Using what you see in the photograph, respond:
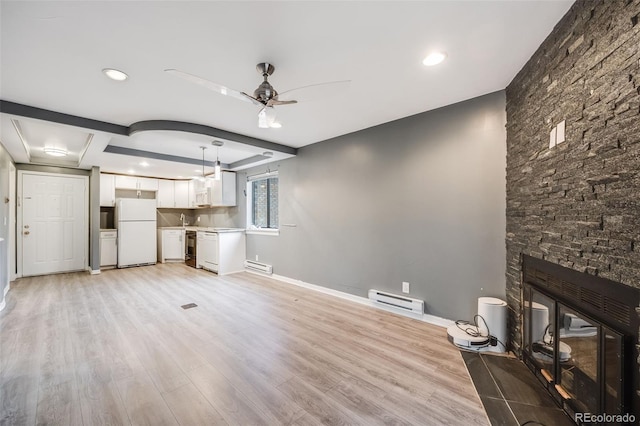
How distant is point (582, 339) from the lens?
1.52 metres

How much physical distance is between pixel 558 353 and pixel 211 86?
2966 mm

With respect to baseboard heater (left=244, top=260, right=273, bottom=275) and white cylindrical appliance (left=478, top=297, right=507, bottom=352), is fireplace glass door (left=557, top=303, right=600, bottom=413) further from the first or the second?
baseboard heater (left=244, top=260, right=273, bottom=275)

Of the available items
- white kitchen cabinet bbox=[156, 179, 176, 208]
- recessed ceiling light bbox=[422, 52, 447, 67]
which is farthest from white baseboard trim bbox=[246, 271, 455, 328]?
white kitchen cabinet bbox=[156, 179, 176, 208]

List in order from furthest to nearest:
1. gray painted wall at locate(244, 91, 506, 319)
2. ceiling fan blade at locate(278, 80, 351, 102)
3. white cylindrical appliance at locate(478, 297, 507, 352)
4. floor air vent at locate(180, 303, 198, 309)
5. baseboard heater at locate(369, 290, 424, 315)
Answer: floor air vent at locate(180, 303, 198, 309) < baseboard heater at locate(369, 290, 424, 315) < gray painted wall at locate(244, 91, 506, 319) < white cylindrical appliance at locate(478, 297, 507, 352) < ceiling fan blade at locate(278, 80, 351, 102)

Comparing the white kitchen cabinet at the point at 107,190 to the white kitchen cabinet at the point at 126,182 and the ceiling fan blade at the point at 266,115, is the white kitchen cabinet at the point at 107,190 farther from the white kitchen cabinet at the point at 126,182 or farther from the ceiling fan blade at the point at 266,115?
the ceiling fan blade at the point at 266,115

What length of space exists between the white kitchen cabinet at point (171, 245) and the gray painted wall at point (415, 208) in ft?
13.6

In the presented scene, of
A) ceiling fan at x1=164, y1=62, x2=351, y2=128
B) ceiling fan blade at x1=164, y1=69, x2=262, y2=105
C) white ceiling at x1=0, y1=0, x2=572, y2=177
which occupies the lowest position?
ceiling fan blade at x1=164, y1=69, x2=262, y2=105

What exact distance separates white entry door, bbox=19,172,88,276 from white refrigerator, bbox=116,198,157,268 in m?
0.67

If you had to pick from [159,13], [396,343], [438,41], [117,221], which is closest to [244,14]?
[159,13]

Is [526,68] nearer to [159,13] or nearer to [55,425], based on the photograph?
[159,13]

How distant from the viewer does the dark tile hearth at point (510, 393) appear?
156cm

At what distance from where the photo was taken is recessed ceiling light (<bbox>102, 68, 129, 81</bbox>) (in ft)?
6.97

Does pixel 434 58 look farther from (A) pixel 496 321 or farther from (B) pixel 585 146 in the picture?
(A) pixel 496 321

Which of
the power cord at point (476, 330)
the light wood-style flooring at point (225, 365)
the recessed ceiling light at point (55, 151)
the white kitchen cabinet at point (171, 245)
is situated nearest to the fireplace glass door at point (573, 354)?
the power cord at point (476, 330)
